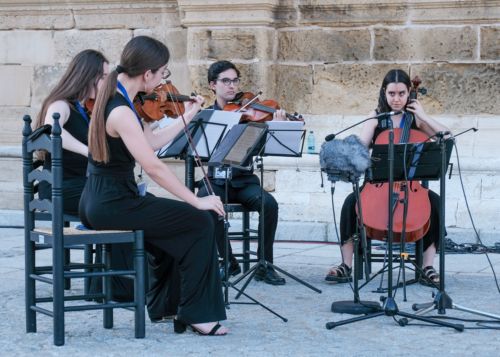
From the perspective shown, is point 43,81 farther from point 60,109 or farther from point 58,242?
point 58,242

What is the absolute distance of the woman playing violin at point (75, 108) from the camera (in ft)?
21.8

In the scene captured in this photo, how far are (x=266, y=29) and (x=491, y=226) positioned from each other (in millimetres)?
2665

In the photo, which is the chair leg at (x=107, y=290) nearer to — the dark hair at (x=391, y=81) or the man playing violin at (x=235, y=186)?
the man playing violin at (x=235, y=186)

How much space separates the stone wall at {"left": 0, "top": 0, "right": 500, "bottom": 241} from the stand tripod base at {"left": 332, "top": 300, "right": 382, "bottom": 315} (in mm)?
3246

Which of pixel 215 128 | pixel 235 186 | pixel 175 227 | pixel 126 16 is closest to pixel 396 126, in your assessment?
pixel 235 186

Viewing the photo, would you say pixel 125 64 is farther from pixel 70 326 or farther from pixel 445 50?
pixel 445 50

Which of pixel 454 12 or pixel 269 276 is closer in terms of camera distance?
pixel 269 276

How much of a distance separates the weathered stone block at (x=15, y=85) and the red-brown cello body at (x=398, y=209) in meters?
5.05

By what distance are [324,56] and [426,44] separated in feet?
3.07

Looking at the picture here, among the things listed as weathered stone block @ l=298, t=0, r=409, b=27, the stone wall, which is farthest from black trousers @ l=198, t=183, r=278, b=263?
weathered stone block @ l=298, t=0, r=409, b=27

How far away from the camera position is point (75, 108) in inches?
264

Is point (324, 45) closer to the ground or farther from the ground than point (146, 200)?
farther from the ground

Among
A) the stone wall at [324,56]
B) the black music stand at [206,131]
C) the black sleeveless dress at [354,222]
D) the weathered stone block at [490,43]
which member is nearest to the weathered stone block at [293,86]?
the stone wall at [324,56]

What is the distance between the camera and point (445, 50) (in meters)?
9.62
